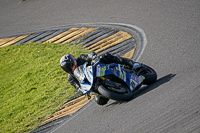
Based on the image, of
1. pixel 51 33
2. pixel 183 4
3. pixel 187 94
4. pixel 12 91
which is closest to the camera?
pixel 187 94

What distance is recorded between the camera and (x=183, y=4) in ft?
35.3

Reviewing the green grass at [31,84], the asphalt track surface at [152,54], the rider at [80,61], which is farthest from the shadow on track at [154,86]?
the green grass at [31,84]

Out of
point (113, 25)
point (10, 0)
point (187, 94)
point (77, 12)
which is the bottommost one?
point (187, 94)

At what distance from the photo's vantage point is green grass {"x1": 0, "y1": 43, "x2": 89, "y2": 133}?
970 cm

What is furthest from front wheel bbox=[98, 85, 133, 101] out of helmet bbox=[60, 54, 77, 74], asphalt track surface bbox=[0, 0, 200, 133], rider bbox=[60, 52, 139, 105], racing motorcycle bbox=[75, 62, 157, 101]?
helmet bbox=[60, 54, 77, 74]

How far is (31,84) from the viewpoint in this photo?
1136cm

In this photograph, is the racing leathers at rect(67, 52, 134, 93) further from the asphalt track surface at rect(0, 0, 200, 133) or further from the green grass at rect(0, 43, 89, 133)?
the green grass at rect(0, 43, 89, 133)

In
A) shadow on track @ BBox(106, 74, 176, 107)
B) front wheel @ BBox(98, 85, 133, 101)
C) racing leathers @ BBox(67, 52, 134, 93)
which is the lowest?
shadow on track @ BBox(106, 74, 176, 107)

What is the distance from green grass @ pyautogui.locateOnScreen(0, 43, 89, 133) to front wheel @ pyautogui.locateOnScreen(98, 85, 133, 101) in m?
3.09

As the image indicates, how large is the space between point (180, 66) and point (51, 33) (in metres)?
7.24

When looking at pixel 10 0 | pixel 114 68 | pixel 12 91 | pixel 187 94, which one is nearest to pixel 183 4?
pixel 114 68

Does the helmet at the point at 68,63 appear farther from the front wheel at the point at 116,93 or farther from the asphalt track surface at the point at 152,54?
the asphalt track surface at the point at 152,54

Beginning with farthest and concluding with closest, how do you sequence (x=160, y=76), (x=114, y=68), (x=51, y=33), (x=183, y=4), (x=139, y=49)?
(x=51, y=33) < (x=183, y=4) < (x=139, y=49) < (x=160, y=76) < (x=114, y=68)

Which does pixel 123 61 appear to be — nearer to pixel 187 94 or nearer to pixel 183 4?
pixel 187 94
